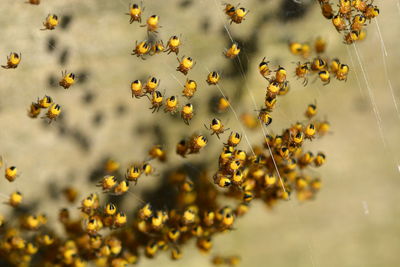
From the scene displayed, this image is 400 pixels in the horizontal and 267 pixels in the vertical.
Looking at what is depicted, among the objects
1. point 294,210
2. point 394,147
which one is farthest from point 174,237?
point 394,147

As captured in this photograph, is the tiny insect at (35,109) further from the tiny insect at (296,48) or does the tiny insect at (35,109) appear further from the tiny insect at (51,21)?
the tiny insect at (296,48)

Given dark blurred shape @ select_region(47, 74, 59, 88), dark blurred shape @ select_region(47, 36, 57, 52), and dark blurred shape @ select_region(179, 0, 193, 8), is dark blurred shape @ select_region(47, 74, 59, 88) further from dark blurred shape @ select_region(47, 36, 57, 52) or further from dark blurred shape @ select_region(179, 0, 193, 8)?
dark blurred shape @ select_region(179, 0, 193, 8)

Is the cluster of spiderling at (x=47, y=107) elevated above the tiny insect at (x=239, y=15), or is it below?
below

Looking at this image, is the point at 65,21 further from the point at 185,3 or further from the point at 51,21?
the point at 185,3

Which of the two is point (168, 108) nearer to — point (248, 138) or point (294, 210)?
point (248, 138)

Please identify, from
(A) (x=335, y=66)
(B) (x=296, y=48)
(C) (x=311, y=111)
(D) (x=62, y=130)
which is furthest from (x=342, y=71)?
(D) (x=62, y=130)

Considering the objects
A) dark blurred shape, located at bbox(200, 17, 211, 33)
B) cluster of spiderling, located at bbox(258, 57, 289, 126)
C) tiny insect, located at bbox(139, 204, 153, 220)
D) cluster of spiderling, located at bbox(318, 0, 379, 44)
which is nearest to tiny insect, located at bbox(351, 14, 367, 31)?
cluster of spiderling, located at bbox(318, 0, 379, 44)

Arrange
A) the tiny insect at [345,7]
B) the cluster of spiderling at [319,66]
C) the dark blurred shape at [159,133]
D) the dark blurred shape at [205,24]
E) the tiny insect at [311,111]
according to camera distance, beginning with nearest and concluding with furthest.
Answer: the tiny insect at [345,7] < the cluster of spiderling at [319,66] < the tiny insect at [311,111] < the dark blurred shape at [205,24] < the dark blurred shape at [159,133]

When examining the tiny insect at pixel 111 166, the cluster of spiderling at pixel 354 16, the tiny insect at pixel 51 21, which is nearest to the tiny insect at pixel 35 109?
the tiny insect at pixel 51 21
